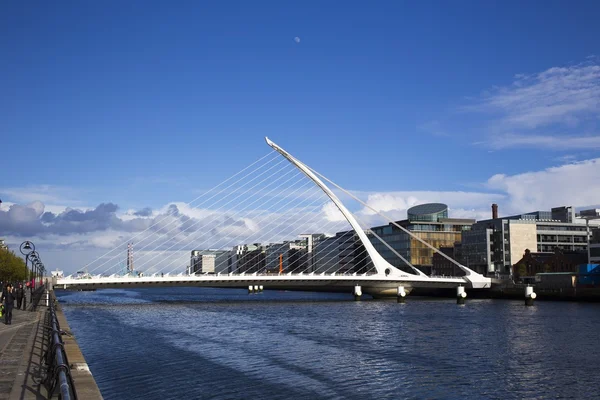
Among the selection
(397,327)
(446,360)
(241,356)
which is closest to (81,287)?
(397,327)

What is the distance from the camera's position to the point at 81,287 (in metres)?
83.7

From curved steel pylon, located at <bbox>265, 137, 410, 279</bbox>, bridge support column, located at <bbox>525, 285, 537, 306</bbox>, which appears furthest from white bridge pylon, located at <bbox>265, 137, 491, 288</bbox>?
bridge support column, located at <bbox>525, 285, 537, 306</bbox>

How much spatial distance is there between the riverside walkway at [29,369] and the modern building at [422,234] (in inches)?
5010

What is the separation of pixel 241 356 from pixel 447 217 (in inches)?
5398

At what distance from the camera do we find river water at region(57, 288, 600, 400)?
2298cm

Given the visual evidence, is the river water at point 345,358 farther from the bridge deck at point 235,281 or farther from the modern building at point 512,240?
the modern building at point 512,240

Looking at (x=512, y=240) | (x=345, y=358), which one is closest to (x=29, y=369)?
(x=345, y=358)

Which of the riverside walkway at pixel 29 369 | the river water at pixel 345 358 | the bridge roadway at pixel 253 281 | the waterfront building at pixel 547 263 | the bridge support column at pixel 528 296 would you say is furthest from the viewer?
the waterfront building at pixel 547 263

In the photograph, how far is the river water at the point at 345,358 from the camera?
23.0m

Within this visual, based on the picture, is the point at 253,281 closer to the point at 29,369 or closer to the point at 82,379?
the point at 29,369

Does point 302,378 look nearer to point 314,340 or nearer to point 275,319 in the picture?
point 314,340

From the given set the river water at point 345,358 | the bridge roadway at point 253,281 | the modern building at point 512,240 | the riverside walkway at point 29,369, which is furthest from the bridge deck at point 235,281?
the riverside walkway at point 29,369

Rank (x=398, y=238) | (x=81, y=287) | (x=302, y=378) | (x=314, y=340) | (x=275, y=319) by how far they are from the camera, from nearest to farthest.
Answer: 1. (x=302, y=378)
2. (x=314, y=340)
3. (x=275, y=319)
4. (x=81, y=287)
5. (x=398, y=238)

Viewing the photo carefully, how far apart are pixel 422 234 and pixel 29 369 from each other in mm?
140570
